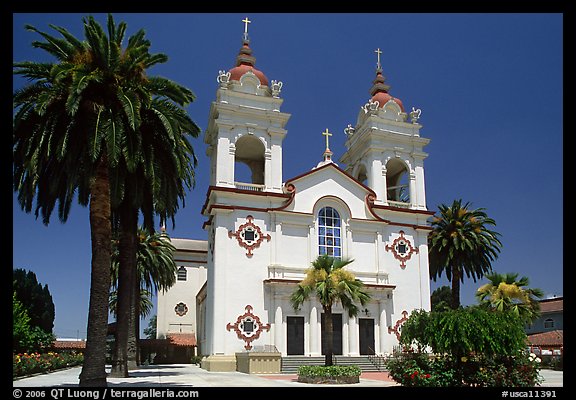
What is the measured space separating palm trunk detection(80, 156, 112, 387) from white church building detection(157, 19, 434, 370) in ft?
54.3

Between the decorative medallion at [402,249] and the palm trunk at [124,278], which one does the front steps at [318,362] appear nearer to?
the decorative medallion at [402,249]

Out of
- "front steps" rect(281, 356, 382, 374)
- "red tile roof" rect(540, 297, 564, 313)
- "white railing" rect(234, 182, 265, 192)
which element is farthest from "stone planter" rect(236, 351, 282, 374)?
"red tile roof" rect(540, 297, 564, 313)

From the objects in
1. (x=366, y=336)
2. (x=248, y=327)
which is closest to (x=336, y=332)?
(x=366, y=336)

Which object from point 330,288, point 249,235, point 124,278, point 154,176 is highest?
point 154,176

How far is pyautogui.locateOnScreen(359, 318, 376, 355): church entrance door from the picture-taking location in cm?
3822

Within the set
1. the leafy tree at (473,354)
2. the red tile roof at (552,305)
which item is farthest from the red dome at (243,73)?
the red tile roof at (552,305)

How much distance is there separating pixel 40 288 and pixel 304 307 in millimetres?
32910

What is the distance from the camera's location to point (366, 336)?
3856 centimetres

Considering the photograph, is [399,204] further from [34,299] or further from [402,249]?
[34,299]

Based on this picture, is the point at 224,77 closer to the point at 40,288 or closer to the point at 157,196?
the point at 157,196

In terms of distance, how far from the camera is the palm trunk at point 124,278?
86.5 ft

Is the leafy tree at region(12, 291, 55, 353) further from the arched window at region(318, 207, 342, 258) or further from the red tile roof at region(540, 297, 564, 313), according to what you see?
the red tile roof at region(540, 297, 564, 313)

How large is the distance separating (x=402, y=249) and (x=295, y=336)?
35.8 feet
